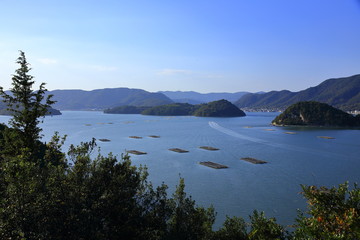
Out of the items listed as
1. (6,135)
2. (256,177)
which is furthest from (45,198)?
(256,177)

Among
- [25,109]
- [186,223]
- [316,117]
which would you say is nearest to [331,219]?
[186,223]

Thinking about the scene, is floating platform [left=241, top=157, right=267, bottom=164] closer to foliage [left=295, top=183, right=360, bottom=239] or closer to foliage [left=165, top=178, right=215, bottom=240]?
foliage [left=165, top=178, right=215, bottom=240]

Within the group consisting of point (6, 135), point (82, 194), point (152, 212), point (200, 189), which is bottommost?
point (200, 189)

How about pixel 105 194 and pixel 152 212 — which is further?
pixel 152 212

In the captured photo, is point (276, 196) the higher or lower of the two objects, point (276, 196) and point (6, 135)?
the lower

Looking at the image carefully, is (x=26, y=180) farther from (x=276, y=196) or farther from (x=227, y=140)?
(x=227, y=140)

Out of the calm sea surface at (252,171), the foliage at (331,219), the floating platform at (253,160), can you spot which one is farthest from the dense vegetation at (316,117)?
the foliage at (331,219)

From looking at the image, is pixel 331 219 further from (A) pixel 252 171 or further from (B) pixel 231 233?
(A) pixel 252 171

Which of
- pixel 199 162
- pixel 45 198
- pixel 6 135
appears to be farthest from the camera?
pixel 199 162
